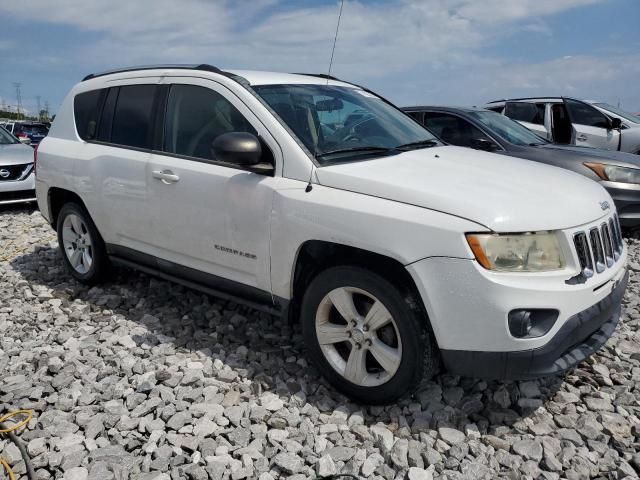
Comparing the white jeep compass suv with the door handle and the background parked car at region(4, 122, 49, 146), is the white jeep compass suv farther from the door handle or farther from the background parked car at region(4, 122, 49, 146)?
the background parked car at region(4, 122, 49, 146)

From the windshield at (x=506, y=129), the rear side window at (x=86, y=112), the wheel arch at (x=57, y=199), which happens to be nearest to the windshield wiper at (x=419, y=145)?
the rear side window at (x=86, y=112)

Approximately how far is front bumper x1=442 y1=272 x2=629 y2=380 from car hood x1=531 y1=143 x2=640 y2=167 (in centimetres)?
400

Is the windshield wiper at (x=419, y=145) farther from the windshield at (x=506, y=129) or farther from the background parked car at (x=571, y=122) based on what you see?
the background parked car at (x=571, y=122)

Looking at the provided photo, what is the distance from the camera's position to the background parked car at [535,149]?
19.7 ft

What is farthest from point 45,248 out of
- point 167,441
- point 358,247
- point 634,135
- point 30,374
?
point 634,135

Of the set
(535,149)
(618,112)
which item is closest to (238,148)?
(535,149)

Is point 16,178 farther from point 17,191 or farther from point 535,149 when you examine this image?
point 535,149

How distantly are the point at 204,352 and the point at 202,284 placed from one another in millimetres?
442

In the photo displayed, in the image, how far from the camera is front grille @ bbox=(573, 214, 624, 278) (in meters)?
2.67

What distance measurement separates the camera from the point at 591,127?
10781 millimetres

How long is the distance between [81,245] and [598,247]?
4.01 metres

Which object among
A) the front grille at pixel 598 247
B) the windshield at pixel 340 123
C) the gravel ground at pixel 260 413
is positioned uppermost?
the windshield at pixel 340 123

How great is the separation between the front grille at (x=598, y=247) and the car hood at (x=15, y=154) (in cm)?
849

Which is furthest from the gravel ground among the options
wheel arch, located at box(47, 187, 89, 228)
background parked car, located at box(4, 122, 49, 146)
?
background parked car, located at box(4, 122, 49, 146)
